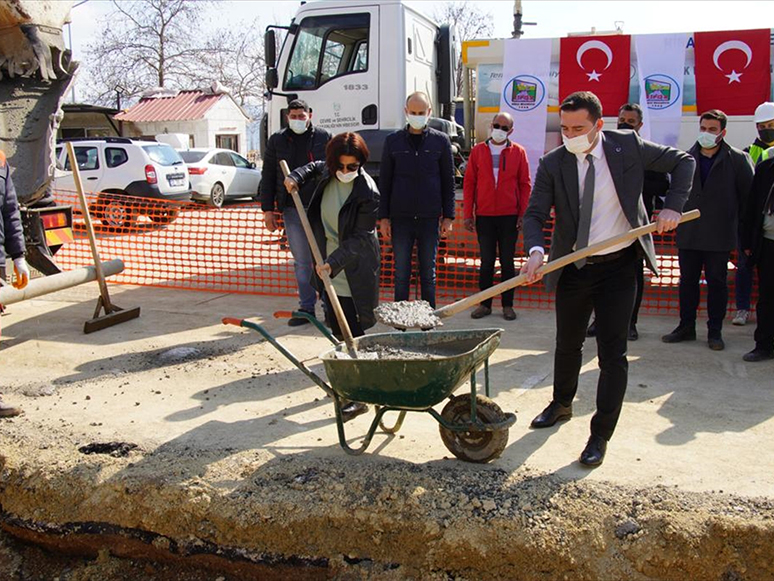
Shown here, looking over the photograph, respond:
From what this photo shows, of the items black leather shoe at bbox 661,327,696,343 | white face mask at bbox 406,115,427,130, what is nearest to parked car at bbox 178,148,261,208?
white face mask at bbox 406,115,427,130

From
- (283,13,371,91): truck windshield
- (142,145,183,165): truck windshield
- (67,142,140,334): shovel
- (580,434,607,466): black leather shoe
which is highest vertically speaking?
(283,13,371,91): truck windshield

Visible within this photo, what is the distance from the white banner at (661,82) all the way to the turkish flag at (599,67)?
0.18 metres

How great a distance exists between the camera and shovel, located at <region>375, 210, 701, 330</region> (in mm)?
3584

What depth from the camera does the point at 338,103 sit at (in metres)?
8.77

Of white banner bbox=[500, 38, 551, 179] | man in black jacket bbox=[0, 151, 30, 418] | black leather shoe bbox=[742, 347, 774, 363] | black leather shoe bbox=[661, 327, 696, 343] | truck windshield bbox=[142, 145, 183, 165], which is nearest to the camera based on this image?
man in black jacket bbox=[0, 151, 30, 418]

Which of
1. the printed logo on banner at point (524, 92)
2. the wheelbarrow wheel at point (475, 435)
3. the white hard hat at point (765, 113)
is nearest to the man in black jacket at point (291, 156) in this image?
the wheelbarrow wheel at point (475, 435)

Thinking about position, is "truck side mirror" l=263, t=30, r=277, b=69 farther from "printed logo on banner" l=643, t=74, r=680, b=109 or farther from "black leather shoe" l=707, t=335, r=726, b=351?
"black leather shoe" l=707, t=335, r=726, b=351

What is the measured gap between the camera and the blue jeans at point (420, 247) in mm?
6336

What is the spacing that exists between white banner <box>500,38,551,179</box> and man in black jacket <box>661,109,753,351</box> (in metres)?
2.73

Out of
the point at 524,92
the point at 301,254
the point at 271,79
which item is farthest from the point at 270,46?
the point at 301,254

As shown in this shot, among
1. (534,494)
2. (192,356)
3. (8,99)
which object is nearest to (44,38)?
(8,99)

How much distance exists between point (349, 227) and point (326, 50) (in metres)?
4.83

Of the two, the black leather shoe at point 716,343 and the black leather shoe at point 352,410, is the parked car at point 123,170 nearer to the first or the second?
the black leather shoe at point 352,410

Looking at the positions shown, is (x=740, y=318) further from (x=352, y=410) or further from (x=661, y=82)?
(x=352, y=410)
